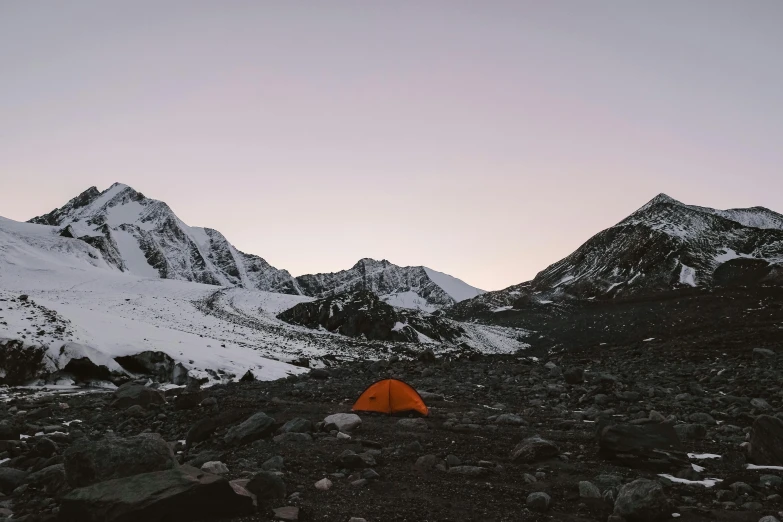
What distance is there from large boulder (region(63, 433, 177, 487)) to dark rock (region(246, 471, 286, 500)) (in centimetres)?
129

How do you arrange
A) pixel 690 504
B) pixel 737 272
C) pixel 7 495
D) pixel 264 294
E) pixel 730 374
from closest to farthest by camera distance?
pixel 690 504 → pixel 7 495 → pixel 730 374 → pixel 264 294 → pixel 737 272

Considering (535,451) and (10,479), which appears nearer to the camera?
(10,479)

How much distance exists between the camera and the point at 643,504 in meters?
6.21

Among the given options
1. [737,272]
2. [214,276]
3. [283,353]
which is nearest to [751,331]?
[283,353]

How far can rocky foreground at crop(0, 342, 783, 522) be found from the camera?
20.4 ft

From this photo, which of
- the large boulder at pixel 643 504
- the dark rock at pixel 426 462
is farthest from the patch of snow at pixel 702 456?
the dark rock at pixel 426 462

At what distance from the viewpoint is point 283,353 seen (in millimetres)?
33312

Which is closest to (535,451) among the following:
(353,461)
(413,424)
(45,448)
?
(353,461)

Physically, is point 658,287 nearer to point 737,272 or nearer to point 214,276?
point 737,272

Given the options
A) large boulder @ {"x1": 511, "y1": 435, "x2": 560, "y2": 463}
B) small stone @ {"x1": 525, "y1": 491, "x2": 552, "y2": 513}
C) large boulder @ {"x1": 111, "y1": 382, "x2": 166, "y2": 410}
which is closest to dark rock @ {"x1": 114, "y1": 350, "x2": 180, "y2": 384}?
large boulder @ {"x1": 111, "y1": 382, "x2": 166, "y2": 410}

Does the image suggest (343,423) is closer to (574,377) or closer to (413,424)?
(413,424)

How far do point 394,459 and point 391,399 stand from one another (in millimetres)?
4205

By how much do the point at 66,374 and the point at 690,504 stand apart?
69.3 feet

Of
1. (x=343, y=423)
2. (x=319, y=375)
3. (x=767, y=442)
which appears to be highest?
(x=767, y=442)
